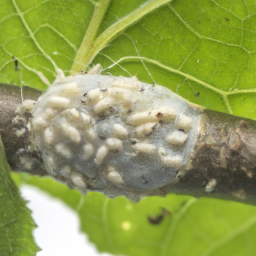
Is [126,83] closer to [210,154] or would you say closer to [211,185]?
[210,154]

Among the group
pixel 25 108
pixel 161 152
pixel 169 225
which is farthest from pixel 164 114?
pixel 169 225

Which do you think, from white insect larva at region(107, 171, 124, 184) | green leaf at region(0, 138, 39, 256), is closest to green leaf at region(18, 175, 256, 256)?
green leaf at region(0, 138, 39, 256)

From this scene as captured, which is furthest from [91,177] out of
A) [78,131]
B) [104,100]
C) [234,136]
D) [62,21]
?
[62,21]

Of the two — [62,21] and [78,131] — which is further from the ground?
[62,21]

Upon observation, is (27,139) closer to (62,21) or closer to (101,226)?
(62,21)

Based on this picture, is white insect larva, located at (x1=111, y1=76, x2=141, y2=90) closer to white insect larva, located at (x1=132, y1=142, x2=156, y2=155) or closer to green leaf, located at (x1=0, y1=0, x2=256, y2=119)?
white insect larva, located at (x1=132, y1=142, x2=156, y2=155)

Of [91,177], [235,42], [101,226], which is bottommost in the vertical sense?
[101,226]

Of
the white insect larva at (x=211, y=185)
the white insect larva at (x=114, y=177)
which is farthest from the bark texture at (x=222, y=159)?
the white insect larva at (x=114, y=177)
